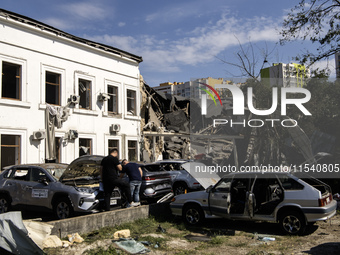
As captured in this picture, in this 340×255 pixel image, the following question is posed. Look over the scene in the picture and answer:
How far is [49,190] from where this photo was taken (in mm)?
9836

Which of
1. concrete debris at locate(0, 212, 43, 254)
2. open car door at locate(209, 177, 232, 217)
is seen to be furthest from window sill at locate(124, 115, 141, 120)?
concrete debris at locate(0, 212, 43, 254)

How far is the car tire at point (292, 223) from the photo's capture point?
322 inches

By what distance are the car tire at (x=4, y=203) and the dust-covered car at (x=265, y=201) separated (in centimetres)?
521

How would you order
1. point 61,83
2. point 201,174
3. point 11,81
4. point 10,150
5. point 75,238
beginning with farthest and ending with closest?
point 61,83, point 11,81, point 10,150, point 201,174, point 75,238

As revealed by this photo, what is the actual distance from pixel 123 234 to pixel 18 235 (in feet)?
8.21

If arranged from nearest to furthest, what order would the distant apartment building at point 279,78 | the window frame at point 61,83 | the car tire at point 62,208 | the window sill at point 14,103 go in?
the car tire at point 62,208
the window sill at point 14,103
the window frame at point 61,83
the distant apartment building at point 279,78

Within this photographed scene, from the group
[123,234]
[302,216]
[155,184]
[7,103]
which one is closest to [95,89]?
[7,103]

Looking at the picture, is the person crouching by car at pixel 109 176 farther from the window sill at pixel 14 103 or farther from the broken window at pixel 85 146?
the broken window at pixel 85 146

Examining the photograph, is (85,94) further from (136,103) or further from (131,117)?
(136,103)

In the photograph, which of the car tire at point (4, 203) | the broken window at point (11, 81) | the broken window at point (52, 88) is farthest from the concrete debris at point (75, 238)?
the broken window at point (52, 88)

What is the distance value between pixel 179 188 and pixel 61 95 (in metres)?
8.46

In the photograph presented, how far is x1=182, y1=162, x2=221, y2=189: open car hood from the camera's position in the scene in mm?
11445

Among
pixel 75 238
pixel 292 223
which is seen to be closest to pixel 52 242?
pixel 75 238

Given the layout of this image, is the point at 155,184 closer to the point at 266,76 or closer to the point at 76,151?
the point at 76,151
